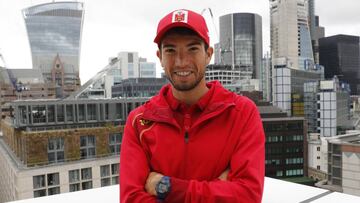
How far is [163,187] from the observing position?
4.36ft

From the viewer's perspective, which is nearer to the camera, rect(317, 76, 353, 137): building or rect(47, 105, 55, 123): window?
rect(47, 105, 55, 123): window

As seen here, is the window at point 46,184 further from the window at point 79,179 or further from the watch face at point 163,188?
the watch face at point 163,188

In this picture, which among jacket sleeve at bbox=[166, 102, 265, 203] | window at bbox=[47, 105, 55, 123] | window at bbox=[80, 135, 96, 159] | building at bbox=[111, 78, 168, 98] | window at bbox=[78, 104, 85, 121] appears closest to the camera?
jacket sleeve at bbox=[166, 102, 265, 203]

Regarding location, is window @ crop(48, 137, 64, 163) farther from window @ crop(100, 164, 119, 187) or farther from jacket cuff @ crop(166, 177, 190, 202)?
jacket cuff @ crop(166, 177, 190, 202)

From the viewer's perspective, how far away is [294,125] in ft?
107

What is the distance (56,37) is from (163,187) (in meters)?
83.7

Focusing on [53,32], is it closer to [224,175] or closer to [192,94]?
[192,94]

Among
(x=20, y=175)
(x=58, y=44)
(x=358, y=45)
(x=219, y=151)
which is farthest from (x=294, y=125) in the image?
(x=358, y=45)

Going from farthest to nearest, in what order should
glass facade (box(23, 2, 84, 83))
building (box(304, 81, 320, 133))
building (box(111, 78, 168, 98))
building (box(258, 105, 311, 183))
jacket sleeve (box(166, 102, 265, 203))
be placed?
glass facade (box(23, 2, 84, 83)) → building (box(111, 78, 168, 98)) → building (box(304, 81, 320, 133)) → building (box(258, 105, 311, 183)) → jacket sleeve (box(166, 102, 265, 203))

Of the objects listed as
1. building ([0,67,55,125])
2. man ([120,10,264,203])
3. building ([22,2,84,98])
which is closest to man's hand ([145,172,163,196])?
man ([120,10,264,203])

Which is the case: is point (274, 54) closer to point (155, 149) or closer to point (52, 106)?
point (52, 106)

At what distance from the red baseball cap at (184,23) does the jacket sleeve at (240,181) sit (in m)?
0.43

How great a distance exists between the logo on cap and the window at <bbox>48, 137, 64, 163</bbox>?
61.8 ft

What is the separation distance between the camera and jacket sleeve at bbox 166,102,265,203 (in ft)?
4.24
